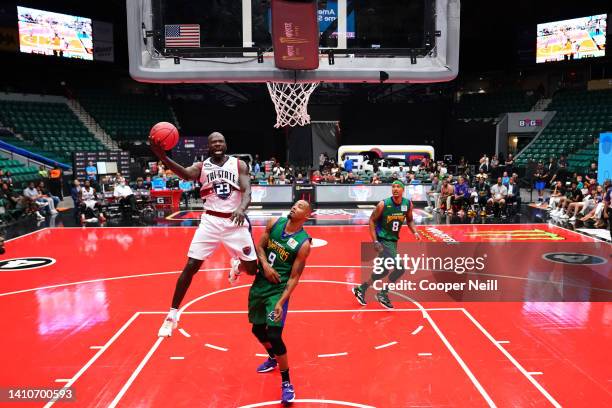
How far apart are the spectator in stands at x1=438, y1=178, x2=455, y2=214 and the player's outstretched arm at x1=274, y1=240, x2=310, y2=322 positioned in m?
13.5

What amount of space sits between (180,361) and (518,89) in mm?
34089

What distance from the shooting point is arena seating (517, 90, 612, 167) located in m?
25.9

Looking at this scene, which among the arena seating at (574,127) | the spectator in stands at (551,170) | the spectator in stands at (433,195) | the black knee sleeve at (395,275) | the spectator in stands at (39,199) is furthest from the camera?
the arena seating at (574,127)

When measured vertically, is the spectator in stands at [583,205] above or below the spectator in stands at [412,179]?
below

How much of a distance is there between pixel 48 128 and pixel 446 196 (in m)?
20.8

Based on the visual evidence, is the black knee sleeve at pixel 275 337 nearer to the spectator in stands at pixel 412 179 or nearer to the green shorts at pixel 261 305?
the green shorts at pixel 261 305

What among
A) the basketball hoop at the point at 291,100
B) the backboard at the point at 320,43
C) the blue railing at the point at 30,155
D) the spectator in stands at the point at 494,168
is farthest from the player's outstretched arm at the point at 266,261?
the spectator in stands at the point at 494,168

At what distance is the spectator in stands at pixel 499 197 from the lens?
1655 centimetres

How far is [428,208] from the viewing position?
18000 mm

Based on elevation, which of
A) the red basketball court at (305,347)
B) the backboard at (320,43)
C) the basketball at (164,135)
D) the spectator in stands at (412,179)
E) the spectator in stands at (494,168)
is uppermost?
the backboard at (320,43)

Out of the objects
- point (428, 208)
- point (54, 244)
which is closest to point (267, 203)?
point (428, 208)

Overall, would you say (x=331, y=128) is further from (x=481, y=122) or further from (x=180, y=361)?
(x=180, y=361)

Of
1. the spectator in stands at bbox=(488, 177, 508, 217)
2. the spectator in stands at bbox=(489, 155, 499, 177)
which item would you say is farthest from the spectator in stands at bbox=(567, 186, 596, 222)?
the spectator in stands at bbox=(489, 155, 499, 177)

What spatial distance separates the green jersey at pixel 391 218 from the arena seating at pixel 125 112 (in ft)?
81.1
